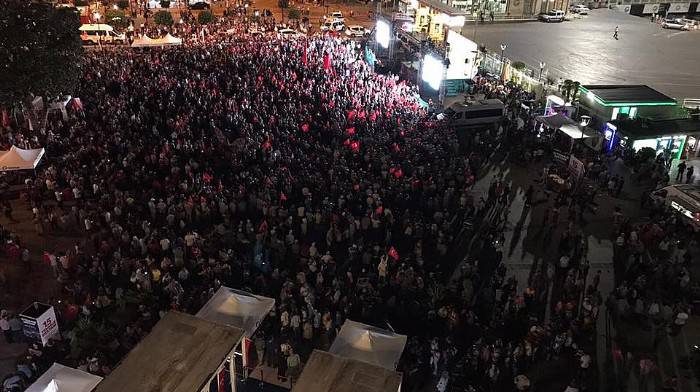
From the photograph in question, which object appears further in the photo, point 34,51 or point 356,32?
point 356,32

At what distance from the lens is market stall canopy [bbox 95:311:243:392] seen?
867 centimetres

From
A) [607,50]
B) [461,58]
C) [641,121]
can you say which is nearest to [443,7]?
[461,58]

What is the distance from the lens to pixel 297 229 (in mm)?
17719

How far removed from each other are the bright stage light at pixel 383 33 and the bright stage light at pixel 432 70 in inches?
262

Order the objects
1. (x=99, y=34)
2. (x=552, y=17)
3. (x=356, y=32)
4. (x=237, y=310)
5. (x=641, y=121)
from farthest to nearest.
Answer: (x=552, y=17) < (x=356, y=32) < (x=99, y=34) < (x=641, y=121) < (x=237, y=310)

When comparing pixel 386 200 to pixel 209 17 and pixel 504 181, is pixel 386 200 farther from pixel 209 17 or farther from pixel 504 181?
pixel 209 17

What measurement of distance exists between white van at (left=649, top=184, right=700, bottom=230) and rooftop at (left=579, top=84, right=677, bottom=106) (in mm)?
6627

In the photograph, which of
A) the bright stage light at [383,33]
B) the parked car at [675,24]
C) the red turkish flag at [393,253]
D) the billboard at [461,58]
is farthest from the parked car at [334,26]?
the red turkish flag at [393,253]

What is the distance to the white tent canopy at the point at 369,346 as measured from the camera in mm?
11594

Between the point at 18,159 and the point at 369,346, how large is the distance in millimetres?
14415

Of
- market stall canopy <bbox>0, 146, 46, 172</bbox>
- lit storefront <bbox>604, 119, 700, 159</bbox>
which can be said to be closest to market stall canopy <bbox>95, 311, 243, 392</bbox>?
market stall canopy <bbox>0, 146, 46, 172</bbox>

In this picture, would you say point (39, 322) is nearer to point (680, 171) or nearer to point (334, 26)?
point (680, 171)

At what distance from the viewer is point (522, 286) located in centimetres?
1658

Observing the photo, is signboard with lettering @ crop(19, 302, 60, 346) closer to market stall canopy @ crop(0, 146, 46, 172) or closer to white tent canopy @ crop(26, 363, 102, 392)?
white tent canopy @ crop(26, 363, 102, 392)
